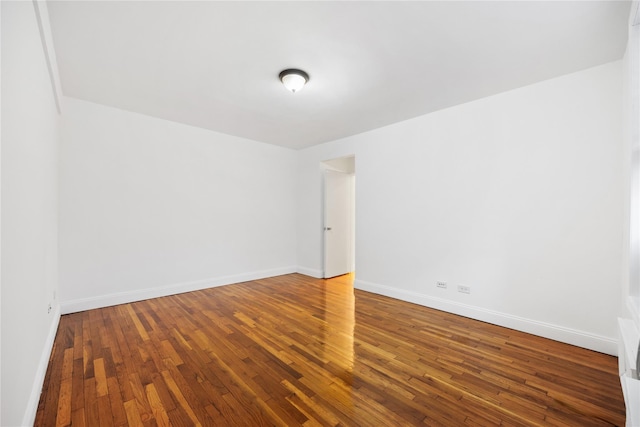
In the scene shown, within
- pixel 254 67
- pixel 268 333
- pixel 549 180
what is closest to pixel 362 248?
pixel 268 333

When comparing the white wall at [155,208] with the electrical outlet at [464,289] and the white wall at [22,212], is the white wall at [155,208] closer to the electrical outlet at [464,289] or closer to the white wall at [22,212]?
the white wall at [22,212]

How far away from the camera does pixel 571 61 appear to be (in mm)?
2537

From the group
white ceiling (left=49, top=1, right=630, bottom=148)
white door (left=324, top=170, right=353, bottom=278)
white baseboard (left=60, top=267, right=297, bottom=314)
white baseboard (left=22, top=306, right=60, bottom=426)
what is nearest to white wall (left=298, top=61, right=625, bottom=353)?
white ceiling (left=49, top=1, right=630, bottom=148)

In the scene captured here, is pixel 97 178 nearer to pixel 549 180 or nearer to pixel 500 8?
pixel 500 8

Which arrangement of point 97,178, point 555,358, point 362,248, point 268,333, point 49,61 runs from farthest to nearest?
point 362,248
point 97,178
point 268,333
point 555,358
point 49,61

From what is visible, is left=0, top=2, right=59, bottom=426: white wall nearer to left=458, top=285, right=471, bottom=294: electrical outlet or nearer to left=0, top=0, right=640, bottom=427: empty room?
left=0, top=0, right=640, bottom=427: empty room

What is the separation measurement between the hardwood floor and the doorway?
234 centimetres

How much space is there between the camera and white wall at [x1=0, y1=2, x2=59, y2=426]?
48.5 inches

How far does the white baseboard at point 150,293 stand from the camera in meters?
3.46

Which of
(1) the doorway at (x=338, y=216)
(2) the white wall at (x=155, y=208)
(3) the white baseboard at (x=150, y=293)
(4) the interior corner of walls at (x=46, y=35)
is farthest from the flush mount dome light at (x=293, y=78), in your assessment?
(3) the white baseboard at (x=150, y=293)

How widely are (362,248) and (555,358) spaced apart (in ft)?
9.00

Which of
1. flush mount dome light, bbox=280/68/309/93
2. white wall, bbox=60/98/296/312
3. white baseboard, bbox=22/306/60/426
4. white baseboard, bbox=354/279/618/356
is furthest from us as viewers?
white wall, bbox=60/98/296/312

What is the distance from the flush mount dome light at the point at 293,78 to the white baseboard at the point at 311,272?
3.80m

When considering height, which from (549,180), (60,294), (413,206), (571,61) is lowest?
(60,294)
